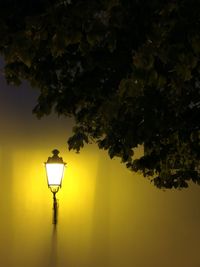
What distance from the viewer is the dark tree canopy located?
13.7 feet

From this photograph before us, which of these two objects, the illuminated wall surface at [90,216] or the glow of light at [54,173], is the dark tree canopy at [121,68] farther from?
the illuminated wall surface at [90,216]

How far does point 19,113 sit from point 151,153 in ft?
11.6

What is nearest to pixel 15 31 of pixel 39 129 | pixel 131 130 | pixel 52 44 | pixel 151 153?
pixel 52 44

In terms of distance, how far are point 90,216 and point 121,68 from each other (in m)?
3.91

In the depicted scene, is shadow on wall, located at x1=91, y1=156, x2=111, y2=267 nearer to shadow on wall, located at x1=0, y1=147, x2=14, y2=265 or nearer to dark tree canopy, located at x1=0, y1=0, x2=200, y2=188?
shadow on wall, located at x1=0, y1=147, x2=14, y2=265

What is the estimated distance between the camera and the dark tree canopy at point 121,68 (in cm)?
417

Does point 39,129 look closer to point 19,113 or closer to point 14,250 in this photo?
point 19,113

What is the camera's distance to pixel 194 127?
5.17 m

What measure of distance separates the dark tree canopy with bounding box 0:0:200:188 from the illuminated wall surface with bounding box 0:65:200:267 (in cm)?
280

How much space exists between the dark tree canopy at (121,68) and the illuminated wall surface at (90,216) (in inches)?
110

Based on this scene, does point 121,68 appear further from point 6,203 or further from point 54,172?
point 6,203

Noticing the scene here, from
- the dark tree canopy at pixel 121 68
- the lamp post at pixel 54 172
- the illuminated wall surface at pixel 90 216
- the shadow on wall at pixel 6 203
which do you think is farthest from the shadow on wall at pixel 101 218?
the dark tree canopy at pixel 121 68

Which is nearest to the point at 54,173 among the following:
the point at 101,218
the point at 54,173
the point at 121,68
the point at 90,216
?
the point at 54,173

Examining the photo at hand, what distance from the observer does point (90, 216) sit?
8.46 m
